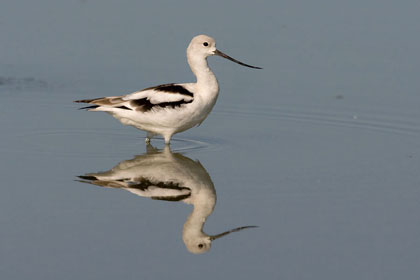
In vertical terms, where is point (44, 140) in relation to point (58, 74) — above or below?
below

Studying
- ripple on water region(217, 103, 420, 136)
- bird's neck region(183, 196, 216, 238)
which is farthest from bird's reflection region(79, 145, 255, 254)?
ripple on water region(217, 103, 420, 136)

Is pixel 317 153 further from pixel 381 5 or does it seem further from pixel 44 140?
pixel 381 5

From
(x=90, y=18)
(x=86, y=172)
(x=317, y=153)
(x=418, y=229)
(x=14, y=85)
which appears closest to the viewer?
(x=418, y=229)

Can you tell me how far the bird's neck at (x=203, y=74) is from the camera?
32.7 feet

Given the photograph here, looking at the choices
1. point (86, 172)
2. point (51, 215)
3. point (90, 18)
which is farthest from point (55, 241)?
point (90, 18)

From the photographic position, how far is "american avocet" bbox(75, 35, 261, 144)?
9.80 meters

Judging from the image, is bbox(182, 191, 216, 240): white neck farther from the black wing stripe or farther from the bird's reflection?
the black wing stripe

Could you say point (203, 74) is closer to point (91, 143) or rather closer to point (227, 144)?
point (227, 144)

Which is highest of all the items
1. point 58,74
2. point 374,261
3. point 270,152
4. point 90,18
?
point 90,18

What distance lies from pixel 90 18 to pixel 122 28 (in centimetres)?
83

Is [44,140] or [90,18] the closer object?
[44,140]

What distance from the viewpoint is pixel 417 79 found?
1220 cm

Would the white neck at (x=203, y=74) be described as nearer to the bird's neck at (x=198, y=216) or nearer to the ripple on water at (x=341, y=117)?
the ripple on water at (x=341, y=117)

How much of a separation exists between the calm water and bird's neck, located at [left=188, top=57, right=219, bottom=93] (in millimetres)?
642
